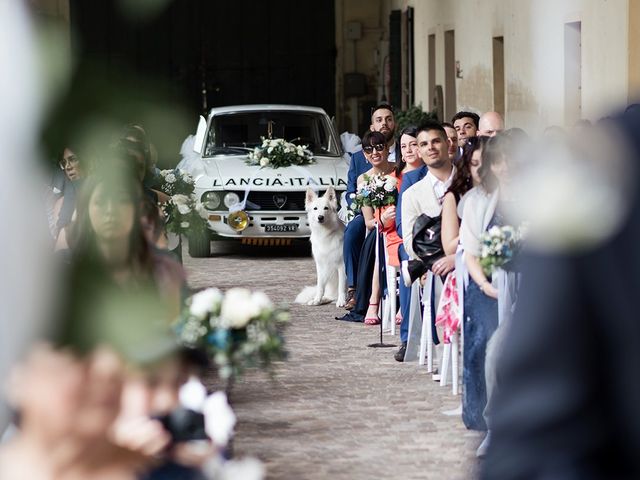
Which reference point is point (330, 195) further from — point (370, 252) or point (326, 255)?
point (370, 252)

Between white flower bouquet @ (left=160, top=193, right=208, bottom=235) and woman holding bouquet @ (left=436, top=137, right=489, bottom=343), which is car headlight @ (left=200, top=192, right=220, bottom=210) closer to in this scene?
white flower bouquet @ (left=160, top=193, right=208, bottom=235)

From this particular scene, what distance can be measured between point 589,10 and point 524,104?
275 centimetres

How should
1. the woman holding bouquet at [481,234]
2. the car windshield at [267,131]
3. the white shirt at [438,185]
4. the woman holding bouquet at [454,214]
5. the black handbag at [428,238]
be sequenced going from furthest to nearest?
the car windshield at [267,131]
the white shirt at [438,185]
the black handbag at [428,238]
the woman holding bouquet at [454,214]
the woman holding bouquet at [481,234]

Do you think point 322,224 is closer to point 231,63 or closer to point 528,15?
point 528,15

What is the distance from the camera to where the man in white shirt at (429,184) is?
9.66 m

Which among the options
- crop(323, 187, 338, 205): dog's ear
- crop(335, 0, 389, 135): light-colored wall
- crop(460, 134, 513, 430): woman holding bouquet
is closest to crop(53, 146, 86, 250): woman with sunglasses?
crop(460, 134, 513, 430): woman holding bouquet

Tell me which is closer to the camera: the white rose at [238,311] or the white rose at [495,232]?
the white rose at [238,311]

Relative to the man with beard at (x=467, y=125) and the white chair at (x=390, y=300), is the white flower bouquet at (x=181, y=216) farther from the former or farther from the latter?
the man with beard at (x=467, y=125)

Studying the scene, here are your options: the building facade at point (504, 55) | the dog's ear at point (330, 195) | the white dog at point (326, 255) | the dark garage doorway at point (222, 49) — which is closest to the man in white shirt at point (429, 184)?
the building facade at point (504, 55)

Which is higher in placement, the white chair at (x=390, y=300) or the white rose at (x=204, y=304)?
the white rose at (x=204, y=304)

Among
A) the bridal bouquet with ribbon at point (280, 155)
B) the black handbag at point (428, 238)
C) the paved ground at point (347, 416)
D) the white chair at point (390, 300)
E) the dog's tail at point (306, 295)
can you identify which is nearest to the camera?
the paved ground at point (347, 416)

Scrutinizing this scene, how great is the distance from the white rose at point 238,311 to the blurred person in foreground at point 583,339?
12.0ft

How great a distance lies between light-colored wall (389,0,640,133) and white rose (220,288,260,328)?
3.62 metres

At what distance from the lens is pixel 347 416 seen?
8.73 meters
